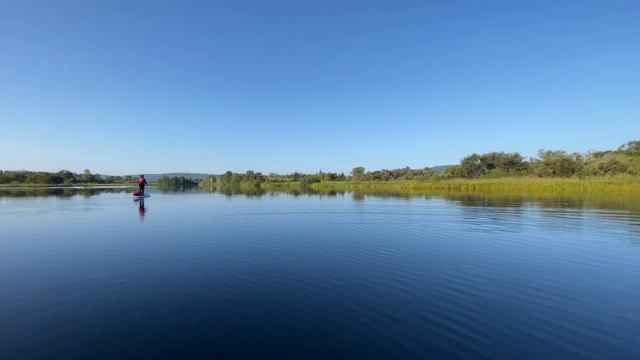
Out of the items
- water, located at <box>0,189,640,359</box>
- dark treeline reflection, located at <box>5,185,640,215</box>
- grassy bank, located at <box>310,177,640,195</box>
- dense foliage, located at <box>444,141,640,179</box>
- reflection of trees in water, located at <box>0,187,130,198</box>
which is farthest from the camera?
dense foliage, located at <box>444,141,640,179</box>

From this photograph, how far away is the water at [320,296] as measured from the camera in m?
6.86

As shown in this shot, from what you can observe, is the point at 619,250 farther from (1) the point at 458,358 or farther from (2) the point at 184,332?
(2) the point at 184,332

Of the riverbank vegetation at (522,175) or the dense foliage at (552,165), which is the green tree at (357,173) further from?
the dense foliage at (552,165)

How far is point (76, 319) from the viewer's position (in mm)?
8039

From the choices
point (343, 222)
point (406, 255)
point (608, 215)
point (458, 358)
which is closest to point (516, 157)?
point (608, 215)

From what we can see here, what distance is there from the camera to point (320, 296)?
9.82 meters

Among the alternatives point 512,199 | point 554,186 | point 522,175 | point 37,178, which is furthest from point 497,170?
point 37,178

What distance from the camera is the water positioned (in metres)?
6.86

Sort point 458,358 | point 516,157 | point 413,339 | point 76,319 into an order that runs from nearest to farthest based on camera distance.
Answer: point 458,358 < point 413,339 < point 76,319 < point 516,157

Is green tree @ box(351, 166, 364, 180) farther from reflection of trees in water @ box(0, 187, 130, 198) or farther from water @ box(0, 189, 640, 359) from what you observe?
water @ box(0, 189, 640, 359)

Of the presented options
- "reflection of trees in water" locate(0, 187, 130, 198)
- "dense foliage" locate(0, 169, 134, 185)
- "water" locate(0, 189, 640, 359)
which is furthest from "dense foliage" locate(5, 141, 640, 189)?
"water" locate(0, 189, 640, 359)

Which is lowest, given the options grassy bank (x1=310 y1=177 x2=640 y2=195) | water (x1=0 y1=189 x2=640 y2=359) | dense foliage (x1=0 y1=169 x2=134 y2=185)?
water (x1=0 y1=189 x2=640 y2=359)

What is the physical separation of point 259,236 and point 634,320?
16.7 m

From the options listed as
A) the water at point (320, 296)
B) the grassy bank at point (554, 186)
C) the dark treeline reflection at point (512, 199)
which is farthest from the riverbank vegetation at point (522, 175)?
the water at point (320, 296)
